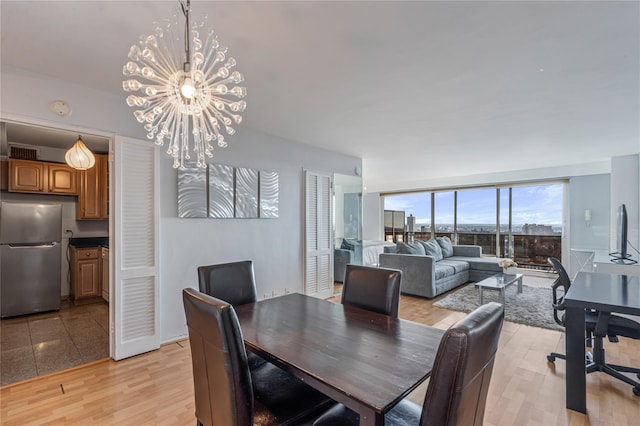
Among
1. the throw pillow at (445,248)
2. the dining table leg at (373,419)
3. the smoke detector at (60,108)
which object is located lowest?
the throw pillow at (445,248)

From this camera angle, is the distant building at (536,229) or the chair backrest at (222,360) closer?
the chair backrest at (222,360)

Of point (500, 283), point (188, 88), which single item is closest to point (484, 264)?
point (500, 283)

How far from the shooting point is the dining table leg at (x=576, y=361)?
1956 millimetres

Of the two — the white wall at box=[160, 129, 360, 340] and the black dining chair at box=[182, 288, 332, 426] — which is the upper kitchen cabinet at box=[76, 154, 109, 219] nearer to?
the white wall at box=[160, 129, 360, 340]

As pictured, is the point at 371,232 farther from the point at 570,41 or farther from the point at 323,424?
the point at 323,424

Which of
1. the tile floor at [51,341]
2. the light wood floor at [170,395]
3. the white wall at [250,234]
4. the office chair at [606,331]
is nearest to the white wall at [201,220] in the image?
the white wall at [250,234]

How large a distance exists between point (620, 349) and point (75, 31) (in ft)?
17.0

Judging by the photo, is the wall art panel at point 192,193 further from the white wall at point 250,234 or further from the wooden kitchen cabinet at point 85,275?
the wooden kitchen cabinet at point 85,275

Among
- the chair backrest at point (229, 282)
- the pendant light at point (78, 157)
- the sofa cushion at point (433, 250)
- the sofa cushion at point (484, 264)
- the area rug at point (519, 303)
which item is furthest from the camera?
the sofa cushion at point (433, 250)

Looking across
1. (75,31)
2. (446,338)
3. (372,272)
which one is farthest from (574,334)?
(75,31)

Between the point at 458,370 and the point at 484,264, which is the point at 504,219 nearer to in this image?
the point at 484,264

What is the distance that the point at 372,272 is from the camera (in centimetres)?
207

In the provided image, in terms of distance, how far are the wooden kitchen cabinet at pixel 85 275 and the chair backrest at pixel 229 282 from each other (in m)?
3.64

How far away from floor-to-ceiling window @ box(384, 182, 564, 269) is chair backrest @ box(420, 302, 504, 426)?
7.17 m
